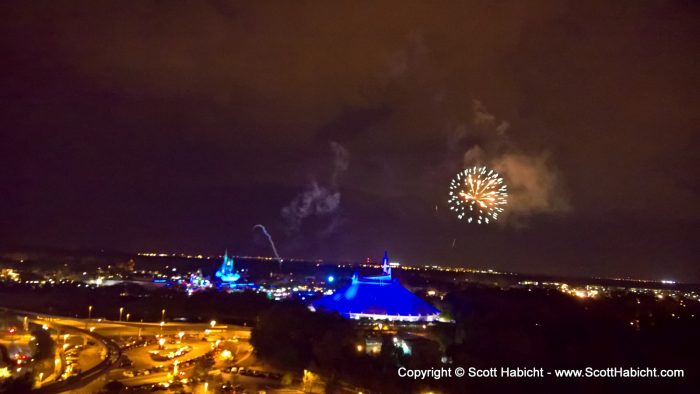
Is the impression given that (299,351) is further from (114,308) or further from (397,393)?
(114,308)

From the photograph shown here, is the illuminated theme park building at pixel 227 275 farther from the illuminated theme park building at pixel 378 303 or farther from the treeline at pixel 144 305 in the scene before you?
the illuminated theme park building at pixel 378 303

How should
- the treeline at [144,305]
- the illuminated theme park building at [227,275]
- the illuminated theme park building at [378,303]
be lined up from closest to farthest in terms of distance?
the illuminated theme park building at [378,303] < the treeline at [144,305] < the illuminated theme park building at [227,275]

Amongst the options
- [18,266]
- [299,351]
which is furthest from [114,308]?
[18,266]

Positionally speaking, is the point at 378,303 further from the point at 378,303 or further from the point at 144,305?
the point at 144,305

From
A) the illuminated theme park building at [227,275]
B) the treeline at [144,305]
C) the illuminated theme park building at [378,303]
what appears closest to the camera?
the illuminated theme park building at [378,303]

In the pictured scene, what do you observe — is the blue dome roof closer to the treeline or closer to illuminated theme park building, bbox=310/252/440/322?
illuminated theme park building, bbox=310/252/440/322

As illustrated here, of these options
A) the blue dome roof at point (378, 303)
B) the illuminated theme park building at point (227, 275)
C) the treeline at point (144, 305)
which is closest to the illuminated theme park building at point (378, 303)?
the blue dome roof at point (378, 303)

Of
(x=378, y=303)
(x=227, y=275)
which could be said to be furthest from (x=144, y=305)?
(x=227, y=275)

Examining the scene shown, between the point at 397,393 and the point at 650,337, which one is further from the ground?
the point at 650,337
